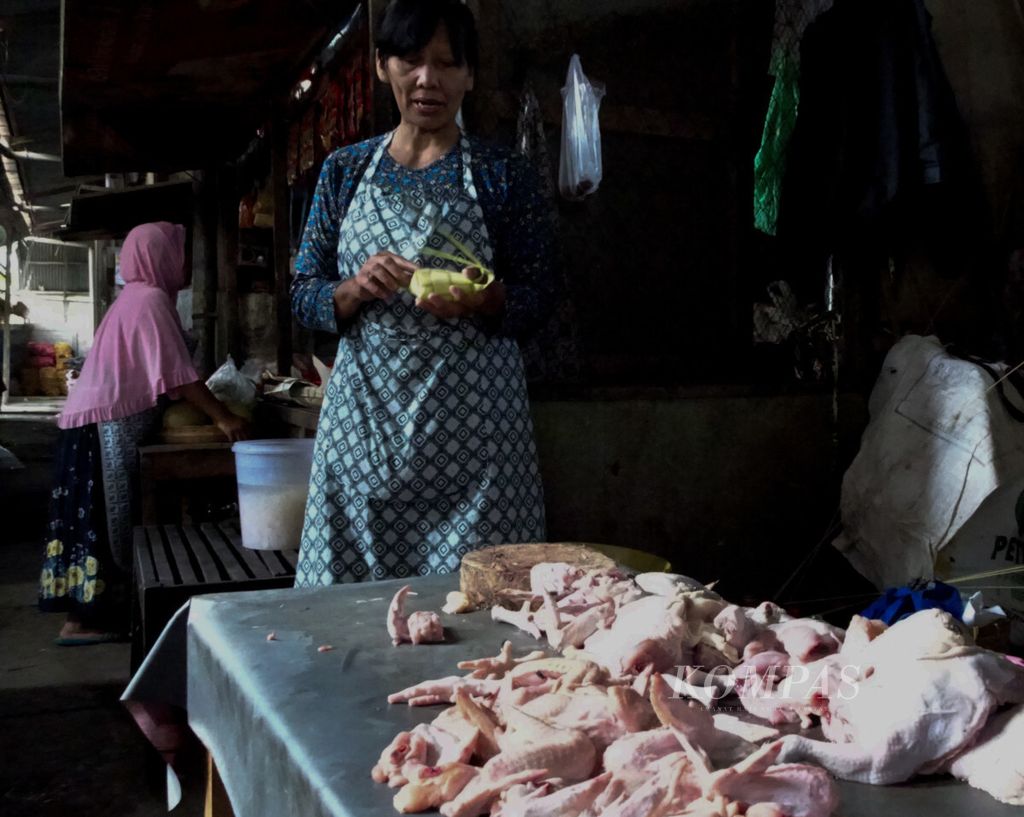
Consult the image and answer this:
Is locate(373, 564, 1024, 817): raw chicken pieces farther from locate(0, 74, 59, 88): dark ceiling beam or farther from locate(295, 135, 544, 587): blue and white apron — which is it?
locate(0, 74, 59, 88): dark ceiling beam

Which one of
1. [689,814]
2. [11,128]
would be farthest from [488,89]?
[11,128]

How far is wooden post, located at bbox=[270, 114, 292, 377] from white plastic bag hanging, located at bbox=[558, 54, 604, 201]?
120 inches

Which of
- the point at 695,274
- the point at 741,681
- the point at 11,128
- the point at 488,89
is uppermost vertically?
the point at 11,128

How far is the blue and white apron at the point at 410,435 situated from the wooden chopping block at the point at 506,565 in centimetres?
63

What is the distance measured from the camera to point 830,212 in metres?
4.23

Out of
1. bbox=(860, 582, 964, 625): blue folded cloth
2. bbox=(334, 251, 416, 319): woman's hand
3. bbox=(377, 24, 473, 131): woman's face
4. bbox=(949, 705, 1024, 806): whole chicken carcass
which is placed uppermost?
bbox=(377, 24, 473, 131): woman's face

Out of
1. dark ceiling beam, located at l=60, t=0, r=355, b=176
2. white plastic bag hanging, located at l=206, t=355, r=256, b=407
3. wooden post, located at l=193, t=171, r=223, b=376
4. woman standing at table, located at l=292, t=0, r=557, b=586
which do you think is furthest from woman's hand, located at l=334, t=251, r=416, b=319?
wooden post, located at l=193, t=171, r=223, b=376

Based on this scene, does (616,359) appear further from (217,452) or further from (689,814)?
(689,814)

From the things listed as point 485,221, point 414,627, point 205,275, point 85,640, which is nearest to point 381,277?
point 485,221

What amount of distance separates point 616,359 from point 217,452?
89.3 inches

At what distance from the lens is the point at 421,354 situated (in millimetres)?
2750

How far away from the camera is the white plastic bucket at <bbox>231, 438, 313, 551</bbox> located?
4020mm

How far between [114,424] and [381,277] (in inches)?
130

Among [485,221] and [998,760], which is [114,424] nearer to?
[485,221]
